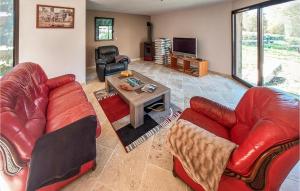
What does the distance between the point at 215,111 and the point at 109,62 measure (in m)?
4.29

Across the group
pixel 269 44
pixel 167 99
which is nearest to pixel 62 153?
pixel 167 99

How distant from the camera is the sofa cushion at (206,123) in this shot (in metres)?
1.69

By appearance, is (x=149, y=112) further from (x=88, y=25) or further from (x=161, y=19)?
(x=161, y=19)

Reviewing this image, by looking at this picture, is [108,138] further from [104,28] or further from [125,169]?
[104,28]

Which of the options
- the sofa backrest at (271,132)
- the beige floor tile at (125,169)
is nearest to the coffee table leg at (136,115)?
the beige floor tile at (125,169)

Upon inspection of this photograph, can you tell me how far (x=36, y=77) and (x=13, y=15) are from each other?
6.60ft

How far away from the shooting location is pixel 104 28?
7.03 metres

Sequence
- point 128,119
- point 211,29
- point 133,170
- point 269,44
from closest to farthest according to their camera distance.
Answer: point 133,170
point 128,119
point 269,44
point 211,29

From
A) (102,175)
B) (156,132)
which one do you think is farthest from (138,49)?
(102,175)

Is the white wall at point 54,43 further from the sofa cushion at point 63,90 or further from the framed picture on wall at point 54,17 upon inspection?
the sofa cushion at point 63,90

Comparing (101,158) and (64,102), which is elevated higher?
(64,102)

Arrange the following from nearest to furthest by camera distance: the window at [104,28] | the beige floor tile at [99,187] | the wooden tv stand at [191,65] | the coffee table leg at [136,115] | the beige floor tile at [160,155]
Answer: the beige floor tile at [99,187] < the beige floor tile at [160,155] < the coffee table leg at [136,115] < the wooden tv stand at [191,65] < the window at [104,28]

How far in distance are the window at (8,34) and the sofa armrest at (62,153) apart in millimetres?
3087

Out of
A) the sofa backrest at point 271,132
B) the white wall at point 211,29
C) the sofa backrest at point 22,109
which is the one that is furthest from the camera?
the white wall at point 211,29
